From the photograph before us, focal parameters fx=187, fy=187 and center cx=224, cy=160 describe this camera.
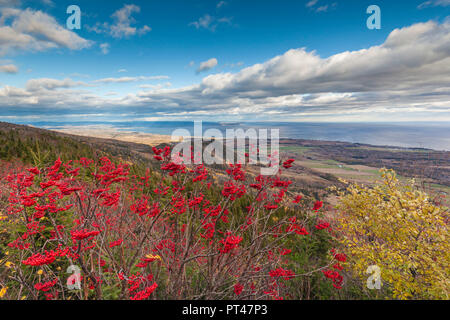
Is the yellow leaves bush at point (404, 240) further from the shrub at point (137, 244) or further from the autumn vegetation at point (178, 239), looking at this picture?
the shrub at point (137, 244)

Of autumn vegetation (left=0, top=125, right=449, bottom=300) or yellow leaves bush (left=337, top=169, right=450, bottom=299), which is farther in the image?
yellow leaves bush (left=337, top=169, right=450, bottom=299)

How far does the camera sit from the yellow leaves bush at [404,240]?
5.12 meters

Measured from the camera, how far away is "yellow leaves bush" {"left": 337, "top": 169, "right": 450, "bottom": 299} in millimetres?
5121

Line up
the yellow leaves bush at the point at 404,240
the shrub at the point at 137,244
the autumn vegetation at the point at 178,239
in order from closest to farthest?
the shrub at the point at 137,244 → the autumn vegetation at the point at 178,239 → the yellow leaves bush at the point at 404,240

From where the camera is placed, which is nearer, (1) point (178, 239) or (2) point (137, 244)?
(2) point (137, 244)

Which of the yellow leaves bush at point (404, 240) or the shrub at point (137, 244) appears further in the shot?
the yellow leaves bush at point (404, 240)

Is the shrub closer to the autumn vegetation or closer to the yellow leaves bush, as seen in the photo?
the autumn vegetation

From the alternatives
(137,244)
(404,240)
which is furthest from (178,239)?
(404,240)

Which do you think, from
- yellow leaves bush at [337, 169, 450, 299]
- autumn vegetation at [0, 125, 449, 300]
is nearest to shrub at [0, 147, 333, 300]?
autumn vegetation at [0, 125, 449, 300]

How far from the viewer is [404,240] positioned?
22.0 feet

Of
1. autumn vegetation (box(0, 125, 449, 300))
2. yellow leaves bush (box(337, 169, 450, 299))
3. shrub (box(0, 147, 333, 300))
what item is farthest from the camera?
yellow leaves bush (box(337, 169, 450, 299))

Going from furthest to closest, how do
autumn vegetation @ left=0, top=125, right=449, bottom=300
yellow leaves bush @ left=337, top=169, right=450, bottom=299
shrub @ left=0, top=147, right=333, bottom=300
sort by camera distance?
1. yellow leaves bush @ left=337, top=169, right=450, bottom=299
2. autumn vegetation @ left=0, top=125, right=449, bottom=300
3. shrub @ left=0, top=147, right=333, bottom=300

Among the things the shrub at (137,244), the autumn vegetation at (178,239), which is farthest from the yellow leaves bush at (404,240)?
the shrub at (137,244)

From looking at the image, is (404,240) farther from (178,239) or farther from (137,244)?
(137,244)
